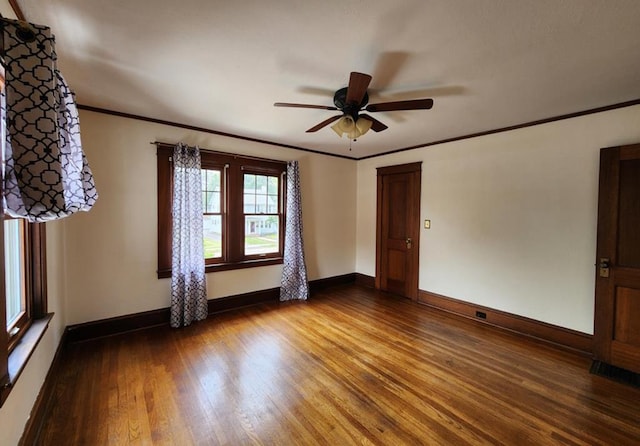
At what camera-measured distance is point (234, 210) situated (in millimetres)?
3959

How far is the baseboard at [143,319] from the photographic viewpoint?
9.71 feet

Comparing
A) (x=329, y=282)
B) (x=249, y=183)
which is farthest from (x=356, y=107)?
(x=329, y=282)

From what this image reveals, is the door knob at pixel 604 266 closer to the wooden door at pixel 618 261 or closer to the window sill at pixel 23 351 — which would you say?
the wooden door at pixel 618 261

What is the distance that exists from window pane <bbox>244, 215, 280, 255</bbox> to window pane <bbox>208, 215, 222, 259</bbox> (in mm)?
383

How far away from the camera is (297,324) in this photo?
3.52 m

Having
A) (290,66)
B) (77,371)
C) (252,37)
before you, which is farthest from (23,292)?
(290,66)

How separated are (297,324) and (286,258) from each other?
1176 millimetres

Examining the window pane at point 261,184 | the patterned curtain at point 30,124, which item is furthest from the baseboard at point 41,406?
the window pane at point 261,184

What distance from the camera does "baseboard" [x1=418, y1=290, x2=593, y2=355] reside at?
2.89 m

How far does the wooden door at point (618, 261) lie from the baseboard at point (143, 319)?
12.7 ft

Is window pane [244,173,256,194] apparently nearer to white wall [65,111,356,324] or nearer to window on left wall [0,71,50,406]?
white wall [65,111,356,324]

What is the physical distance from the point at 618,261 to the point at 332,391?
115 inches

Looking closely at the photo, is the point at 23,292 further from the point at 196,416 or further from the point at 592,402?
the point at 592,402

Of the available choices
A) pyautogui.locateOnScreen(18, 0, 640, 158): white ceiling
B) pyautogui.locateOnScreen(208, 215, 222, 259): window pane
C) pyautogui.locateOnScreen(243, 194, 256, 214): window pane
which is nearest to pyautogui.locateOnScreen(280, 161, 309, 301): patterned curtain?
pyautogui.locateOnScreen(243, 194, 256, 214): window pane
